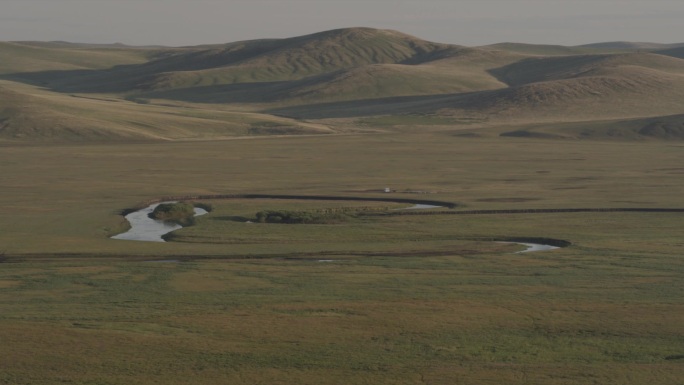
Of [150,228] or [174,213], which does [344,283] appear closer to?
[150,228]

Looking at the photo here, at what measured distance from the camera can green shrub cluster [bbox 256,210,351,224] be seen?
228 ft

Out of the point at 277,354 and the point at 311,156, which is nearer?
the point at 277,354

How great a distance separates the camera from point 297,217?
228ft

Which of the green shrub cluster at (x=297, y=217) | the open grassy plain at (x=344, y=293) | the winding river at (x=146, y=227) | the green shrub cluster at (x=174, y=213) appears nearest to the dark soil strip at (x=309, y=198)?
the open grassy plain at (x=344, y=293)

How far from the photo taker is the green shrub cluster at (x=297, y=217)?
69438 millimetres

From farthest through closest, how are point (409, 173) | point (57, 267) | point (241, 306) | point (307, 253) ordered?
point (409, 173)
point (307, 253)
point (57, 267)
point (241, 306)

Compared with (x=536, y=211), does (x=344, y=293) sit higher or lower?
higher

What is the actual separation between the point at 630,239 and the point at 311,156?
73786 millimetres

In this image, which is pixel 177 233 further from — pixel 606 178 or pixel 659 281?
pixel 606 178

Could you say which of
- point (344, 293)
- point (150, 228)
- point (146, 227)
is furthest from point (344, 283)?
point (146, 227)

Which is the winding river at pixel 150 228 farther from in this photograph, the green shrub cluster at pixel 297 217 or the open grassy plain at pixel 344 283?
the green shrub cluster at pixel 297 217

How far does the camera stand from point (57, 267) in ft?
170

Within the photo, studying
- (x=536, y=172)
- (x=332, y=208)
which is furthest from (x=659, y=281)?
(x=536, y=172)

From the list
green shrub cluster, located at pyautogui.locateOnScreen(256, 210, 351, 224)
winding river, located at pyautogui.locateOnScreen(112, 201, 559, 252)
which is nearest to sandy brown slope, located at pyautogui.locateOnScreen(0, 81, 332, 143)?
winding river, located at pyautogui.locateOnScreen(112, 201, 559, 252)
